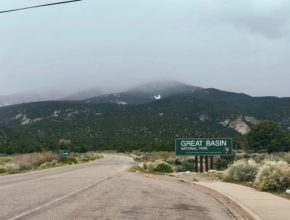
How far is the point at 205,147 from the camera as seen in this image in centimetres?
4641

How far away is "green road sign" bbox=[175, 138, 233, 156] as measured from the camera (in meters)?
46.2

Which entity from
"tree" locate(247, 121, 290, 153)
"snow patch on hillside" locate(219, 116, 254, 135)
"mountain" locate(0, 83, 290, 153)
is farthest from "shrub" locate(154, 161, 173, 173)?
"snow patch on hillside" locate(219, 116, 254, 135)

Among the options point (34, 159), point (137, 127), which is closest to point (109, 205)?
point (34, 159)

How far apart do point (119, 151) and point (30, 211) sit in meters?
137

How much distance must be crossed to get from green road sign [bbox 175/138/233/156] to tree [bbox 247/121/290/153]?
55753mm

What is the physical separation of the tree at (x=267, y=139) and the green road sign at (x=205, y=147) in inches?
2195

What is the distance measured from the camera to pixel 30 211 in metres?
15.0

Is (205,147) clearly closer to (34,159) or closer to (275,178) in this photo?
(275,178)

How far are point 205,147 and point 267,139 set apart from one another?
58.3 meters

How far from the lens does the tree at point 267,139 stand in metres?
101

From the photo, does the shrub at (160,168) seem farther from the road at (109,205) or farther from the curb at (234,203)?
the road at (109,205)

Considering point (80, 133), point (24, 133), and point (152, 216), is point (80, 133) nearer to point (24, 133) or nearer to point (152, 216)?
point (24, 133)

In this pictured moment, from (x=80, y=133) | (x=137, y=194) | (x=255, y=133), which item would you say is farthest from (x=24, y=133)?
(x=137, y=194)

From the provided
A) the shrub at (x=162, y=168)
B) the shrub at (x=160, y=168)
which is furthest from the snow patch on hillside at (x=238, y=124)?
the shrub at (x=162, y=168)
